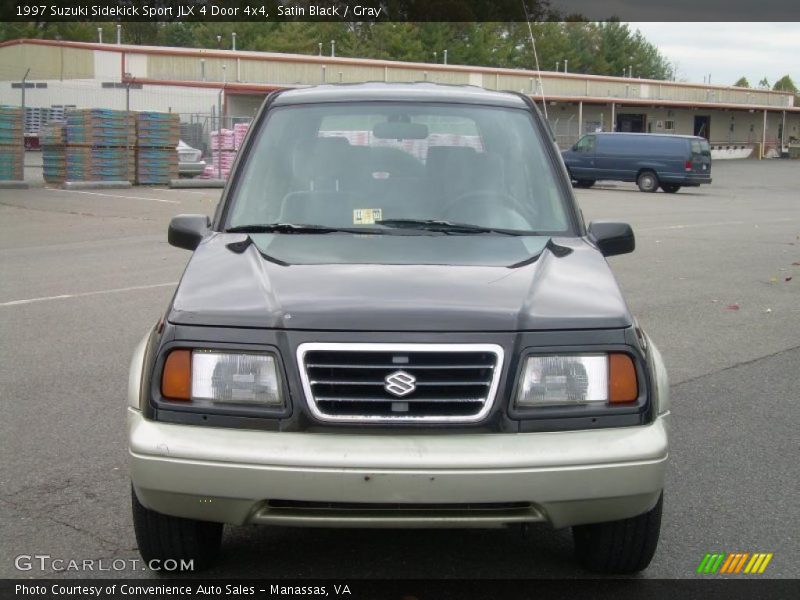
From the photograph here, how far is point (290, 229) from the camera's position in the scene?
14.7 ft

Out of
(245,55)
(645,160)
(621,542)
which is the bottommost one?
(621,542)

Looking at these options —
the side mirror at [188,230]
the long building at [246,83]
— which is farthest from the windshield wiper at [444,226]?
the long building at [246,83]

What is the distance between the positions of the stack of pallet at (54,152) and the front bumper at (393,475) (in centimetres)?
2664

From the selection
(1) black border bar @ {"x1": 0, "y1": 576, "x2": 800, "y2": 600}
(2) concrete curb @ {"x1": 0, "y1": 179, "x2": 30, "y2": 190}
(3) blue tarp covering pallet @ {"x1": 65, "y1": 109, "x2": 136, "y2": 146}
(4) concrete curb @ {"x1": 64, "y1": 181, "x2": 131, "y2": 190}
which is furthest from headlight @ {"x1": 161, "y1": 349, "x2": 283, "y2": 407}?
(3) blue tarp covering pallet @ {"x1": 65, "y1": 109, "x2": 136, "y2": 146}

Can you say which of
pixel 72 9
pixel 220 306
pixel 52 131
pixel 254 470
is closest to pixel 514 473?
pixel 254 470

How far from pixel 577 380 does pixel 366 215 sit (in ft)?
4.79

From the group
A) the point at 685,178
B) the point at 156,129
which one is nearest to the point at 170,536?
the point at 156,129

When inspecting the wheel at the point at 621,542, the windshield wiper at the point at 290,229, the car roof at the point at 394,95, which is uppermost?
the car roof at the point at 394,95

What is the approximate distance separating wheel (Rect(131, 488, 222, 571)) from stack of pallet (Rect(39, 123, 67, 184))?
86.2 ft

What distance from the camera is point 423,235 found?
14.6ft

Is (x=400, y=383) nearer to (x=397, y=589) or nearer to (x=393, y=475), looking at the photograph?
(x=393, y=475)

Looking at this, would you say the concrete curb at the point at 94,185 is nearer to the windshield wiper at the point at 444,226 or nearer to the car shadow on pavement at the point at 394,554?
the windshield wiper at the point at 444,226

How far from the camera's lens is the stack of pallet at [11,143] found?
86.7ft

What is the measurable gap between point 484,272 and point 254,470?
3.68 ft
